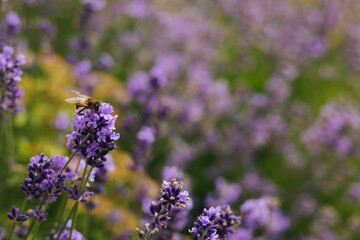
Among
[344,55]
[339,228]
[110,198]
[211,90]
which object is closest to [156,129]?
[110,198]

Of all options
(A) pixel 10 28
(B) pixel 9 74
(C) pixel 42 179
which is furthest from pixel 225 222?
(A) pixel 10 28

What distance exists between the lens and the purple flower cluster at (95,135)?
1651 millimetres

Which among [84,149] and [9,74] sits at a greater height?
[9,74]

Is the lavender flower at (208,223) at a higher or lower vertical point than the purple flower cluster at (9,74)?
lower

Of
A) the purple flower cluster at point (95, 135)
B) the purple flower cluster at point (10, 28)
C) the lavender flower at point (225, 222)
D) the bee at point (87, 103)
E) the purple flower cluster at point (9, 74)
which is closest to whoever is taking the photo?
the purple flower cluster at point (95, 135)

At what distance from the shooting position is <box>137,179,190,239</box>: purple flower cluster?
67.0 inches

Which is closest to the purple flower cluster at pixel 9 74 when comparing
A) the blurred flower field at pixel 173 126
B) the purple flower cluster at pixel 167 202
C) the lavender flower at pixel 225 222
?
the blurred flower field at pixel 173 126

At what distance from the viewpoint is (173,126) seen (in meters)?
4.91

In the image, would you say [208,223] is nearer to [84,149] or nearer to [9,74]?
[84,149]

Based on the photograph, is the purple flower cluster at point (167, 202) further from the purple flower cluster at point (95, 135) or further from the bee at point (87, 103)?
the bee at point (87, 103)

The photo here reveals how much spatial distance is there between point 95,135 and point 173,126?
3.27m

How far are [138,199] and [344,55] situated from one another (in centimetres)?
623

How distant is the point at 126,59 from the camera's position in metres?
6.68

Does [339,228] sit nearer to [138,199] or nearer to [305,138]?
[305,138]
